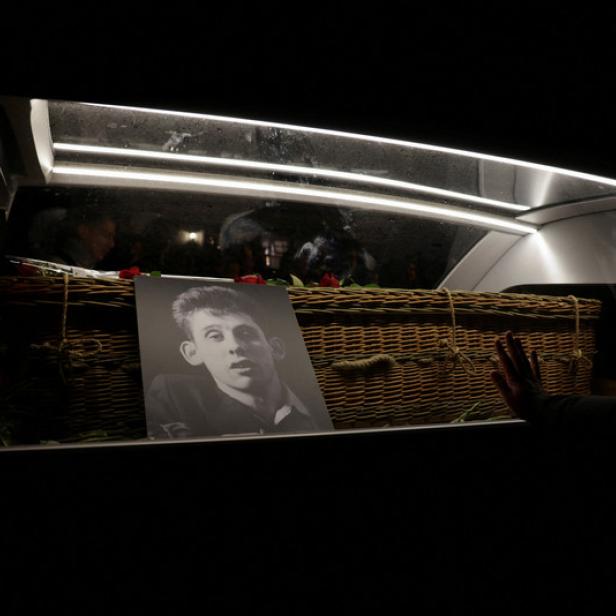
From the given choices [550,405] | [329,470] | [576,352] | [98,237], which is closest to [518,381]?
[550,405]

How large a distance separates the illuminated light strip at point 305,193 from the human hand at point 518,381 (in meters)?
0.50

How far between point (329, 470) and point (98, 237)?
23.3 inches

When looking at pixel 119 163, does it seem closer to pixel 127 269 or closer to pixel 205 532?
pixel 127 269

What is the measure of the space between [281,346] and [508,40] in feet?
2.35

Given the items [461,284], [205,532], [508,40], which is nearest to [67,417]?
[205,532]

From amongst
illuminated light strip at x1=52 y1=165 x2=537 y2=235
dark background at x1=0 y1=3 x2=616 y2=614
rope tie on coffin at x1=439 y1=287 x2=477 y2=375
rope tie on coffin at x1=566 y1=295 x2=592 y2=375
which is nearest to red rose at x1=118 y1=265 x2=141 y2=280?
illuminated light strip at x1=52 y1=165 x2=537 y2=235

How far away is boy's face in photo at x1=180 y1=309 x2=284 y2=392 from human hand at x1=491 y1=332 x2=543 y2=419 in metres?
0.33

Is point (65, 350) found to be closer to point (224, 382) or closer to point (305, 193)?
point (224, 382)

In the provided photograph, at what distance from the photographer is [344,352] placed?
958 millimetres

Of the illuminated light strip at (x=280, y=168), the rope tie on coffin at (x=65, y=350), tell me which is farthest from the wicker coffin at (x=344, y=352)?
the illuminated light strip at (x=280, y=168)

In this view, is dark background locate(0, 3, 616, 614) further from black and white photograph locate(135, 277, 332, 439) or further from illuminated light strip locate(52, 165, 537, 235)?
illuminated light strip locate(52, 165, 537, 235)

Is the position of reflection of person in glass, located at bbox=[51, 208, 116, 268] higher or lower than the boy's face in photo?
higher

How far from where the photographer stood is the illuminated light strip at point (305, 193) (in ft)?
3.16

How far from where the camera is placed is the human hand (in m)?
0.75
